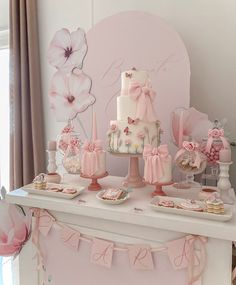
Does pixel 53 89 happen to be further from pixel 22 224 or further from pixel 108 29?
pixel 22 224

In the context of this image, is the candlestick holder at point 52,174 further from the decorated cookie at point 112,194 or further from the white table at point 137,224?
the decorated cookie at point 112,194

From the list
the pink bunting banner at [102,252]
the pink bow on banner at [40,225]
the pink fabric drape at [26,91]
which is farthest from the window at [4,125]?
the pink bunting banner at [102,252]

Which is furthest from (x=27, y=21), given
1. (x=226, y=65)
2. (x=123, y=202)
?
(x=123, y=202)

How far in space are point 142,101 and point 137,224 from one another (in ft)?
1.36

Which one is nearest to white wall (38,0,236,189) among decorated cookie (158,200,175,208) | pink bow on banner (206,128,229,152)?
pink bow on banner (206,128,229,152)

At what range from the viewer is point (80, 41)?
1205mm

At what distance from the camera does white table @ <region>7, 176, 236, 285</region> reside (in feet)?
2.56

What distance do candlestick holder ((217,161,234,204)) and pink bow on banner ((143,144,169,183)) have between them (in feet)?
0.61

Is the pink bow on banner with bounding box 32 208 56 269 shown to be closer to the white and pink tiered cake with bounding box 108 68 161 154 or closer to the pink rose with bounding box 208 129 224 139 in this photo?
the white and pink tiered cake with bounding box 108 68 161 154

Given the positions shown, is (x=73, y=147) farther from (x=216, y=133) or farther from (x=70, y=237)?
(x=216, y=133)

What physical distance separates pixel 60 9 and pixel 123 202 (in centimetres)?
133

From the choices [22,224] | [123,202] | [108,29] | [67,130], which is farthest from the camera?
[108,29]

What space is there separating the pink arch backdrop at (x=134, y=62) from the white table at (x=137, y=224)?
0.41 metres

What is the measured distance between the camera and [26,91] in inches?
69.1
